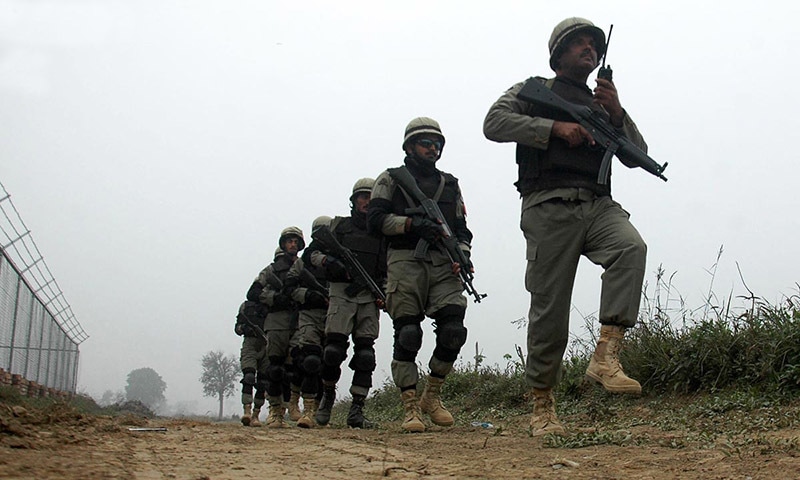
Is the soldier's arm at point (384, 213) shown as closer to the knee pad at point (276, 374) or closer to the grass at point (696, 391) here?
the grass at point (696, 391)

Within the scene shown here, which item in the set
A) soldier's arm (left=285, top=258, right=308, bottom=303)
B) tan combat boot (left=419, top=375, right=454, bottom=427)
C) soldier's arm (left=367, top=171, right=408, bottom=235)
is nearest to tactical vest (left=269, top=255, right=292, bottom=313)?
soldier's arm (left=285, top=258, right=308, bottom=303)

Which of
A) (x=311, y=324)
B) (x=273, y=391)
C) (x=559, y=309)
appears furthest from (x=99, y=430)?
(x=273, y=391)

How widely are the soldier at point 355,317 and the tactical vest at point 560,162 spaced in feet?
9.66

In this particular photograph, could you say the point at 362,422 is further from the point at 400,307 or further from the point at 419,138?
the point at 419,138

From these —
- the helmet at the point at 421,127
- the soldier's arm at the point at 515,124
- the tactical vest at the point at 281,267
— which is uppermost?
the helmet at the point at 421,127

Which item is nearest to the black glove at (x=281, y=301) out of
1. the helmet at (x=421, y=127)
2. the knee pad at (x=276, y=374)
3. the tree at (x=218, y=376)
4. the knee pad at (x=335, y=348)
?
the knee pad at (x=276, y=374)

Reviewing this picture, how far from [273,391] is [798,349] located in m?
5.51

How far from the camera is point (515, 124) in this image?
3.77m

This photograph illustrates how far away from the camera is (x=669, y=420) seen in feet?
13.9

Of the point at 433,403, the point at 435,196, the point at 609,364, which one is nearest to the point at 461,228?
the point at 435,196

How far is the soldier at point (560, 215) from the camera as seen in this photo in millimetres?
3650

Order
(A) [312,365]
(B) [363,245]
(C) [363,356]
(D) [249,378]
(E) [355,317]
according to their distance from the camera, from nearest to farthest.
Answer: (C) [363,356]
(E) [355,317]
(B) [363,245]
(A) [312,365]
(D) [249,378]

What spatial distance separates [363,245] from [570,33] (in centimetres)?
347

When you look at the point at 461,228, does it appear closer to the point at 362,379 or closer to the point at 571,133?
the point at 362,379
